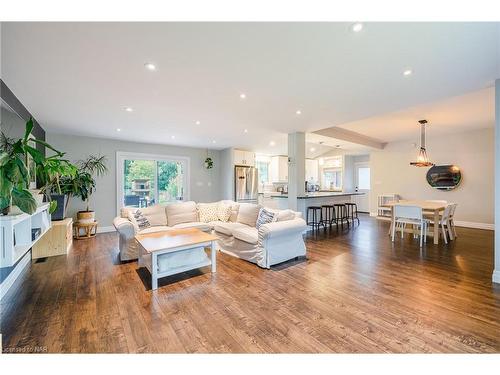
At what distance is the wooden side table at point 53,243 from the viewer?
147 inches

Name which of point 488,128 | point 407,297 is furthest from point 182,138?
point 488,128

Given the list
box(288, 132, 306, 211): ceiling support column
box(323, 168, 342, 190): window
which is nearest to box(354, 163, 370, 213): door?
box(323, 168, 342, 190): window

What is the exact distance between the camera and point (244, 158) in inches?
303

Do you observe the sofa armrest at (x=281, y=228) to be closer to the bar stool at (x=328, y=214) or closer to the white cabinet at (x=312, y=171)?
the bar stool at (x=328, y=214)

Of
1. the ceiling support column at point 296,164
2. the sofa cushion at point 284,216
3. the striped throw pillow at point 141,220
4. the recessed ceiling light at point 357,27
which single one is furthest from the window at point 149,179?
the recessed ceiling light at point 357,27

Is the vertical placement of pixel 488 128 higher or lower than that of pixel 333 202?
higher

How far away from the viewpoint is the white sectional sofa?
3.33 meters

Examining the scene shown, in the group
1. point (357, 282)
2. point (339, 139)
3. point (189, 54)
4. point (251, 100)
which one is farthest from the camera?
point (339, 139)

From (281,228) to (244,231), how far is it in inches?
26.7

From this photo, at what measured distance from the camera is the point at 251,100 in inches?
131

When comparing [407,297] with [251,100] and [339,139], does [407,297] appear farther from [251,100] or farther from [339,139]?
[339,139]

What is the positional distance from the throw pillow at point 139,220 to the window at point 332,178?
7.77m
